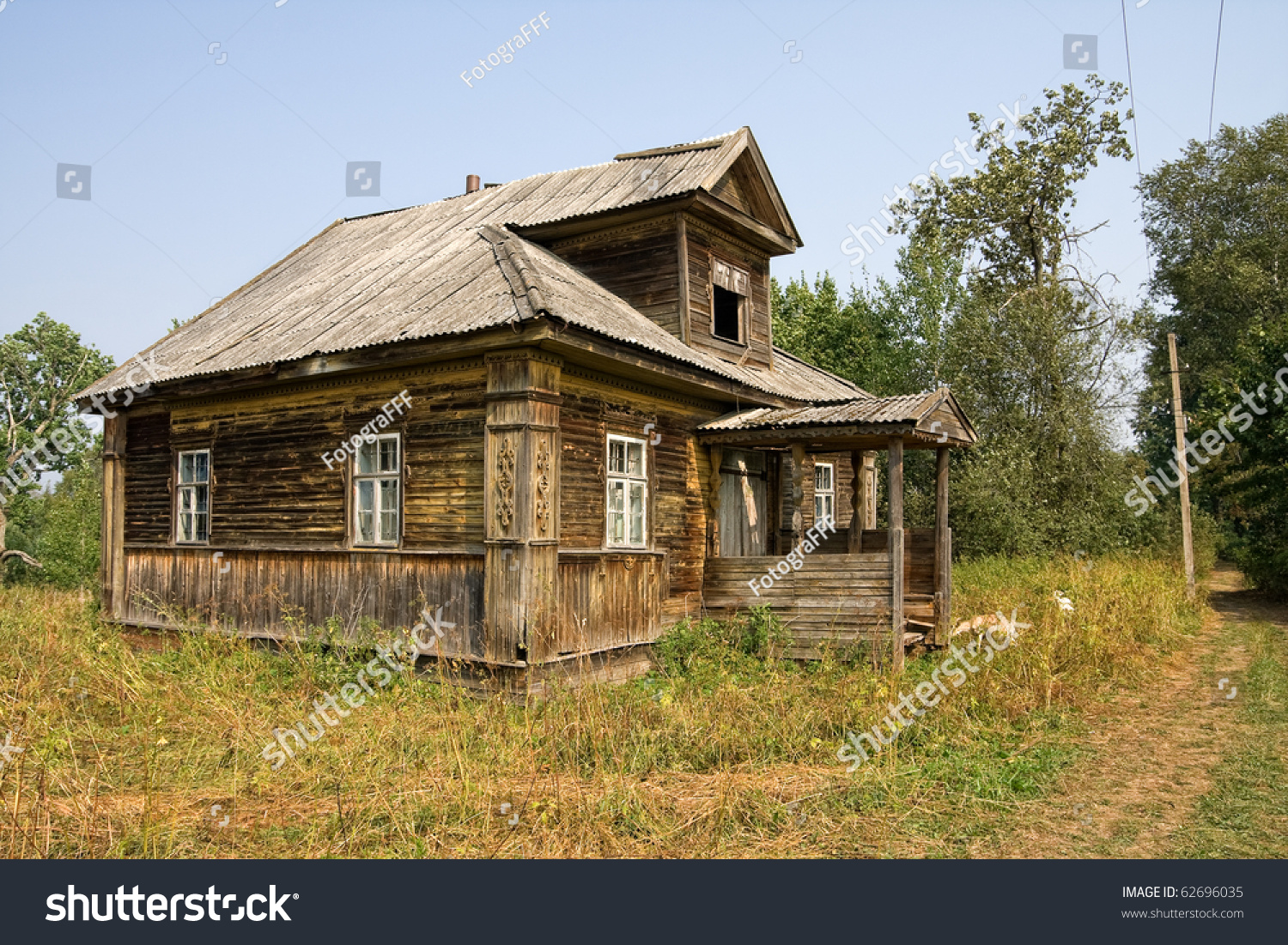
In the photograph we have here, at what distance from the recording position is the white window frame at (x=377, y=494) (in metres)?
10.3

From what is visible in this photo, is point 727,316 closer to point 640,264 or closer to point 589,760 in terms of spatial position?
point 640,264

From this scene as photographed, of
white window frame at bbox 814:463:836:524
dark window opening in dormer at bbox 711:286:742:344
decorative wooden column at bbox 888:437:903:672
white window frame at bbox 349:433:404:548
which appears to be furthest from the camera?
white window frame at bbox 814:463:836:524

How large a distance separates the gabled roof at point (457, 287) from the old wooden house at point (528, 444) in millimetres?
66

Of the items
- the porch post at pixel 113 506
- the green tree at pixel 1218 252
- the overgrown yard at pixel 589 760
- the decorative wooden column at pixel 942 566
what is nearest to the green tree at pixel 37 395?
the porch post at pixel 113 506

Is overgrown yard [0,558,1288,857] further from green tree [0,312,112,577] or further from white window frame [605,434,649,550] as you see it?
green tree [0,312,112,577]

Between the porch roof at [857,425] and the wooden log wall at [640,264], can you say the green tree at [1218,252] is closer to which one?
the porch roof at [857,425]

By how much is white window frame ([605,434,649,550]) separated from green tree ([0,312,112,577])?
1143 inches

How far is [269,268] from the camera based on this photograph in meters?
16.5

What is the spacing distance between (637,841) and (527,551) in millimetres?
3969

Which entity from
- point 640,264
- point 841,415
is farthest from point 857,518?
point 640,264

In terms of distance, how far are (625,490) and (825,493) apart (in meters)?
6.78

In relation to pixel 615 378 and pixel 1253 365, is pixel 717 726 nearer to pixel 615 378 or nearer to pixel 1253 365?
pixel 615 378

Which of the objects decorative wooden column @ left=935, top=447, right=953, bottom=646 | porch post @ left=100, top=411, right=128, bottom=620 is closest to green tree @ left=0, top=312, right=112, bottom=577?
porch post @ left=100, top=411, right=128, bottom=620

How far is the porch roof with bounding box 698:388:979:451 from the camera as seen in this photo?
1085cm
